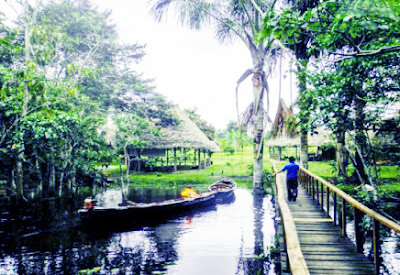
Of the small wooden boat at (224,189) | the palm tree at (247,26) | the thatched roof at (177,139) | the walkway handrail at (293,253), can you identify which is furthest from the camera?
the thatched roof at (177,139)

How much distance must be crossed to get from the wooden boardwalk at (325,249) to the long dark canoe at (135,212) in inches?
237

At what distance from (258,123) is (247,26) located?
4610mm

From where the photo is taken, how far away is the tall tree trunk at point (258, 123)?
14195mm

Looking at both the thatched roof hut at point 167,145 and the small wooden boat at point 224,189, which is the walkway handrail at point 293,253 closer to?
the small wooden boat at point 224,189

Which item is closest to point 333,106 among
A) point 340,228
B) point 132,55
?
point 340,228

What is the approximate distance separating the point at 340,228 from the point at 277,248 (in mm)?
2500

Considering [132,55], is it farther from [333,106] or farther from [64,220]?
[333,106]

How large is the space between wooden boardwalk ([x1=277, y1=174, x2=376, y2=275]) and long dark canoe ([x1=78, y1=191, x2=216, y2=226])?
237 inches

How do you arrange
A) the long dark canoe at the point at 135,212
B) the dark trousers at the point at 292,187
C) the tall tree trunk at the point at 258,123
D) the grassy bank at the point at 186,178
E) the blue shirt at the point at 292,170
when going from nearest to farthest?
1. the blue shirt at the point at 292,170
2. the dark trousers at the point at 292,187
3. the long dark canoe at the point at 135,212
4. the tall tree trunk at the point at 258,123
5. the grassy bank at the point at 186,178

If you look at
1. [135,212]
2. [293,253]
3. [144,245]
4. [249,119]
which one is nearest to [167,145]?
[249,119]

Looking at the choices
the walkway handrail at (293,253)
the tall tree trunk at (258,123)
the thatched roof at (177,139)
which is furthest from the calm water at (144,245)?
the thatched roof at (177,139)

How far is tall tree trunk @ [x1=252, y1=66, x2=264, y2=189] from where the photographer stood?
14.2 metres

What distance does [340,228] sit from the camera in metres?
5.57

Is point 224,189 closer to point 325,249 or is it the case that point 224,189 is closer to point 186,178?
point 186,178
